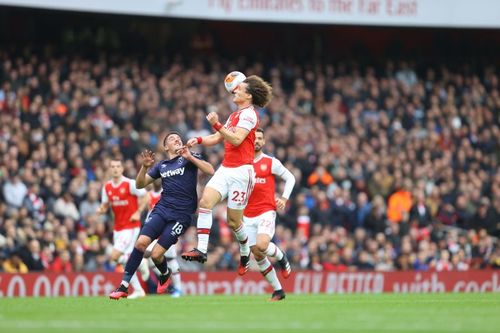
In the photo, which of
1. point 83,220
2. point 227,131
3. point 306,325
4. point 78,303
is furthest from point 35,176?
point 306,325

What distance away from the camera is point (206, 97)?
103 feet

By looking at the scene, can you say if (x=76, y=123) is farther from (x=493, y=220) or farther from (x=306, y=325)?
(x=306, y=325)

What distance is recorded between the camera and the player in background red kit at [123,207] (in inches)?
826

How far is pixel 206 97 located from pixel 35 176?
684cm

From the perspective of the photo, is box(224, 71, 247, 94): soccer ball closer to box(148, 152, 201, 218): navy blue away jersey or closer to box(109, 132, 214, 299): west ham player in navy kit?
box(109, 132, 214, 299): west ham player in navy kit

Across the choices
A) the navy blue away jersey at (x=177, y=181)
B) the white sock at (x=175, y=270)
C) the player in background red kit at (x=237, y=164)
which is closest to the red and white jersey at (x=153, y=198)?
the white sock at (x=175, y=270)

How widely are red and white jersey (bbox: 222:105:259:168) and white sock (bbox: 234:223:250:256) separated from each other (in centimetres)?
96

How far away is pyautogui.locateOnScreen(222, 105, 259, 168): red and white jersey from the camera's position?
1645 cm

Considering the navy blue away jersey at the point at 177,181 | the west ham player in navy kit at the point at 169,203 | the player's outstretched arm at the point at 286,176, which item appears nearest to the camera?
the west ham player in navy kit at the point at 169,203

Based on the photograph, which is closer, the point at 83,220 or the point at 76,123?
the point at 83,220

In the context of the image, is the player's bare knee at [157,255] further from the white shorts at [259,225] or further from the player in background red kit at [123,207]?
the player in background red kit at [123,207]

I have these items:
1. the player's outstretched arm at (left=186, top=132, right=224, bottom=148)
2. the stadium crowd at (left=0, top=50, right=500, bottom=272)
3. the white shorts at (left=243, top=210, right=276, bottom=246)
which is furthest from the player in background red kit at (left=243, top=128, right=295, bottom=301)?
the stadium crowd at (left=0, top=50, right=500, bottom=272)

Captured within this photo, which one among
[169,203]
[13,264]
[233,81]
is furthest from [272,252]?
[13,264]

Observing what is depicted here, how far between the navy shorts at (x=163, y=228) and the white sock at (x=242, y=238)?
0.84m
